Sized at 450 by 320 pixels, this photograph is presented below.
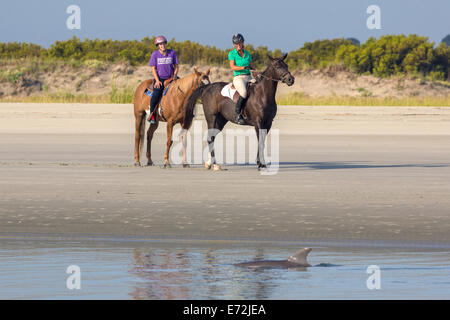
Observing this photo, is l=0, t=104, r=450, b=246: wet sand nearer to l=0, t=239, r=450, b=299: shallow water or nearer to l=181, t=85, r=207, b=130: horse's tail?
l=0, t=239, r=450, b=299: shallow water

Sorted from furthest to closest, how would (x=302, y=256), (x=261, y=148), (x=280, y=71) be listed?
(x=261, y=148) < (x=280, y=71) < (x=302, y=256)

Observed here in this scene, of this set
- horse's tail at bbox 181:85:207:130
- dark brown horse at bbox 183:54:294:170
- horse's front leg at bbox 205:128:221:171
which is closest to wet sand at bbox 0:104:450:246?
horse's front leg at bbox 205:128:221:171

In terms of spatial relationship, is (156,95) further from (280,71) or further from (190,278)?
(190,278)

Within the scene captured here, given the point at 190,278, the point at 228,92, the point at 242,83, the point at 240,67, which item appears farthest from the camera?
the point at 228,92

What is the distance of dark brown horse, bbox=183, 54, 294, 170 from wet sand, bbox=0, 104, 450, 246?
0.76 metres

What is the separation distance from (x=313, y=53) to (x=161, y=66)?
48.0 metres

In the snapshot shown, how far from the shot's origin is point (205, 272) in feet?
31.9

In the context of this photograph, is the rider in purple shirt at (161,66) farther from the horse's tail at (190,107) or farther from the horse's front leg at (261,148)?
the horse's front leg at (261,148)

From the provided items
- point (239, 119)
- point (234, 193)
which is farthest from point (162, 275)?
point (239, 119)

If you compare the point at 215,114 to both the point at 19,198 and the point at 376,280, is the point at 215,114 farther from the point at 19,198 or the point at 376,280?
the point at 376,280

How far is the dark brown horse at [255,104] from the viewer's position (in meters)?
19.5

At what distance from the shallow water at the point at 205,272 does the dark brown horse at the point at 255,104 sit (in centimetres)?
838

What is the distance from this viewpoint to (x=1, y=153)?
2361cm
